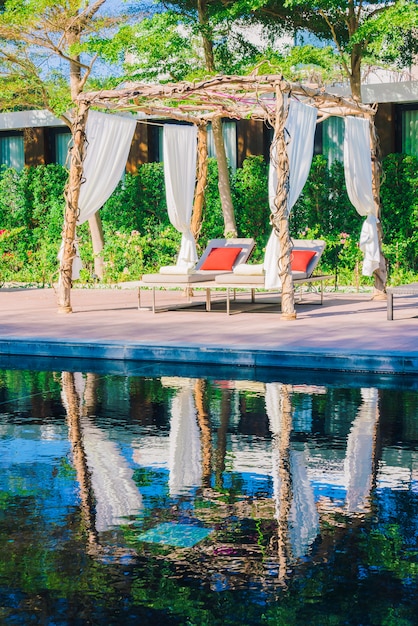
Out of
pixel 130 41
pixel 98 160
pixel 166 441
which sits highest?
pixel 130 41

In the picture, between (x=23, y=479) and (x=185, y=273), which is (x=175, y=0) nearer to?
(x=185, y=273)

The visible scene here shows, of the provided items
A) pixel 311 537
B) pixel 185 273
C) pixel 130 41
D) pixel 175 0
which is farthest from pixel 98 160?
pixel 311 537

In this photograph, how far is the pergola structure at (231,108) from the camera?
1362 cm

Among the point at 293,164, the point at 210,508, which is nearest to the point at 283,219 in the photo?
the point at 293,164

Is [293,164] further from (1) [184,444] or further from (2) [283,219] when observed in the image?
(1) [184,444]

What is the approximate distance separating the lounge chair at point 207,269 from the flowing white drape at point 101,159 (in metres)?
1.21

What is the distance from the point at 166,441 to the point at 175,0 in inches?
573

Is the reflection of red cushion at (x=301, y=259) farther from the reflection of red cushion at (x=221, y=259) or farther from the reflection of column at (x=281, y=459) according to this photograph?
the reflection of column at (x=281, y=459)

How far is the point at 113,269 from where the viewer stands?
21.3 m

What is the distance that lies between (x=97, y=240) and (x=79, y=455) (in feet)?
52.1

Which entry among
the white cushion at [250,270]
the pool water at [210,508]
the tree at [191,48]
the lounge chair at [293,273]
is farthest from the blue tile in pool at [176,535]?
the tree at [191,48]

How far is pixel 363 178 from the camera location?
15734mm

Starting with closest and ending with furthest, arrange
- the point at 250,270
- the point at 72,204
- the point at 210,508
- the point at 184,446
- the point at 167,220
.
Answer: the point at 210,508
the point at 184,446
the point at 250,270
the point at 72,204
the point at 167,220

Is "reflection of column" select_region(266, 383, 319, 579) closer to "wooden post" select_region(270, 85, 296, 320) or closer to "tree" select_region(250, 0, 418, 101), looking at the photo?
"wooden post" select_region(270, 85, 296, 320)
